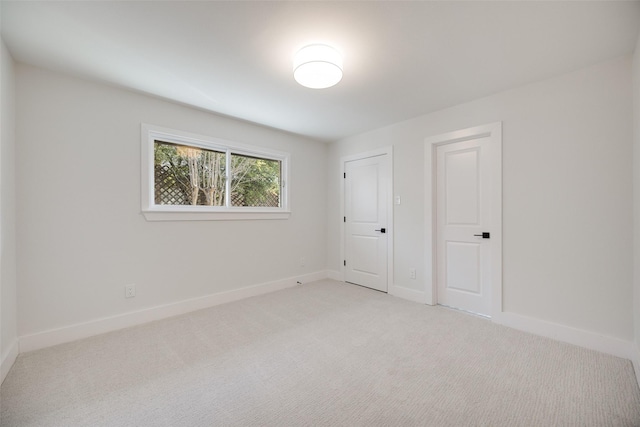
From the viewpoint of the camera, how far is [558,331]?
2361 millimetres

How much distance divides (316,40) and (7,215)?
104 inches

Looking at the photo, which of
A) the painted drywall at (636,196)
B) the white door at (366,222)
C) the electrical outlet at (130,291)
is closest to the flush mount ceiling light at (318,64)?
the white door at (366,222)

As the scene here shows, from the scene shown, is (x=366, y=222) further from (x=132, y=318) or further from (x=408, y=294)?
(x=132, y=318)

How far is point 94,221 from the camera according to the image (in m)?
2.50

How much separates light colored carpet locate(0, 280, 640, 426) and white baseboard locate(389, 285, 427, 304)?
608 millimetres

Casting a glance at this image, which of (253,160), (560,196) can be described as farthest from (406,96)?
(253,160)

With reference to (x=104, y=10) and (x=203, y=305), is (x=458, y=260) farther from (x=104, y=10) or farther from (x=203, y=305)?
(x=104, y=10)

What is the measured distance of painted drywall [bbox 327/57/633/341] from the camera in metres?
2.11

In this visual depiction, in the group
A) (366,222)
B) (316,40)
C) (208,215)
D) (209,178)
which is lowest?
(366,222)

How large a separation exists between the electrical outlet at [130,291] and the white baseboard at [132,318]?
177mm

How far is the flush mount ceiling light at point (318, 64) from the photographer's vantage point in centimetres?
192

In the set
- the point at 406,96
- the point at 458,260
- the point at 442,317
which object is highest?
the point at 406,96

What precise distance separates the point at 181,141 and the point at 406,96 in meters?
2.60

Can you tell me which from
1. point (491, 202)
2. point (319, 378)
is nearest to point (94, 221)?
point (319, 378)
